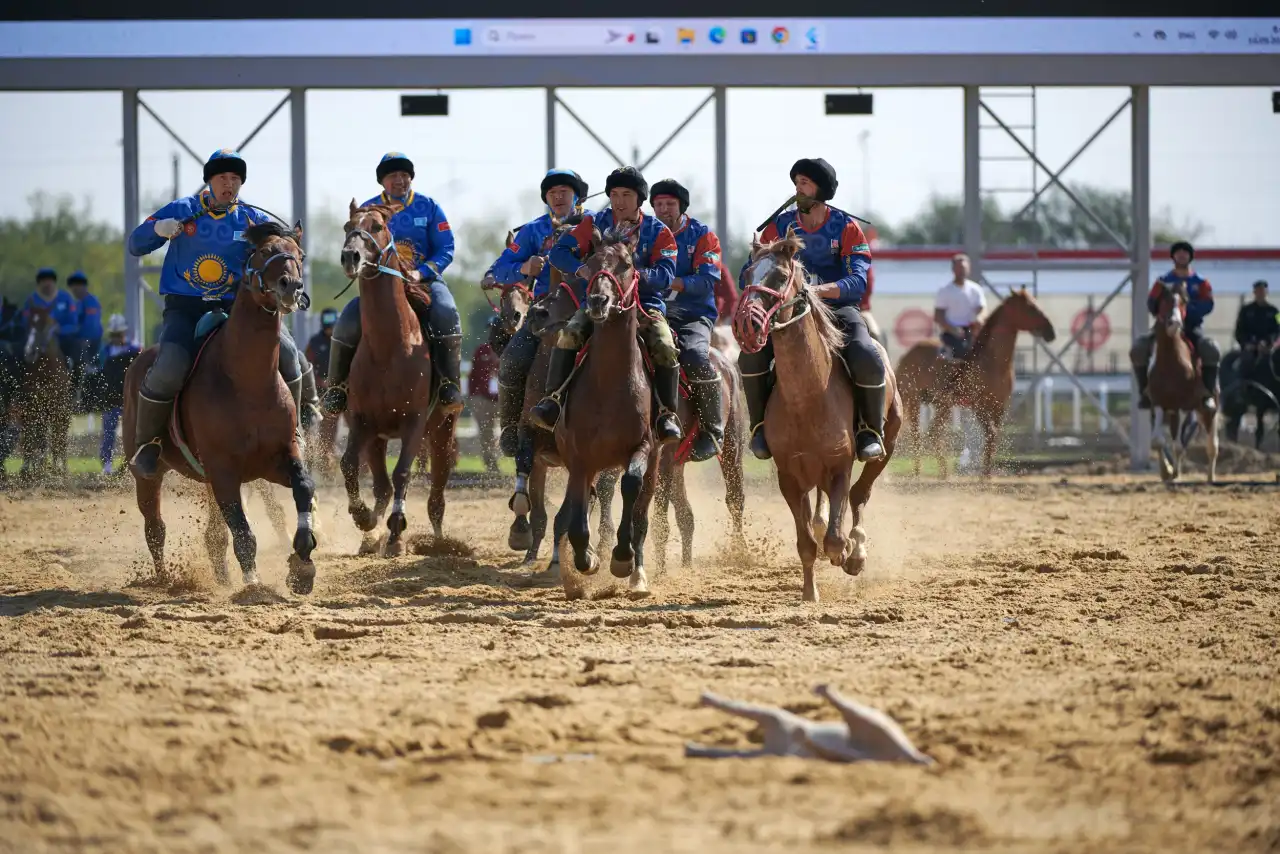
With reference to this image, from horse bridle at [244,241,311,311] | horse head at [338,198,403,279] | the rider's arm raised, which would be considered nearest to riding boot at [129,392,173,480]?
horse bridle at [244,241,311,311]

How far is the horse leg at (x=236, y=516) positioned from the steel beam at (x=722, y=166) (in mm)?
11638

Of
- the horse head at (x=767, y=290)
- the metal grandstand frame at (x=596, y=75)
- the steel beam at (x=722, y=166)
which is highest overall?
the metal grandstand frame at (x=596, y=75)

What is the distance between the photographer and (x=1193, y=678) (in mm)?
6289

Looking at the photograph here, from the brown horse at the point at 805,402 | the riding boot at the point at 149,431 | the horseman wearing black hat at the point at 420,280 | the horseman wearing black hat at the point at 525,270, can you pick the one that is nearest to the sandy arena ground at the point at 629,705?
the brown horse at the point at 805,402

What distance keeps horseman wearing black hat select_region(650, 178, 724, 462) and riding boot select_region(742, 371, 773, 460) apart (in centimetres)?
50

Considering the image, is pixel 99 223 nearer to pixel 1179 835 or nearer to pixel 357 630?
pixel 357 630

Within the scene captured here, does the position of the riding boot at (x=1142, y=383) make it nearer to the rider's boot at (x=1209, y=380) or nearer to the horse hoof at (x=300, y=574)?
the rider's boot at (x=1209, y=380)

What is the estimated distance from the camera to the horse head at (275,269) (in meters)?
8.67

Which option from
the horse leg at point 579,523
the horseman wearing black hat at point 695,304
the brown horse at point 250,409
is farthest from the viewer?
the horseman wearing black hat at point 695,304

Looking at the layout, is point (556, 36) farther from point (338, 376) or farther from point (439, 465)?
point (338, 376)

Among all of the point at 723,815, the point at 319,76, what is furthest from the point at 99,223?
the point at 723,815

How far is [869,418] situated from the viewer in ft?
30.6

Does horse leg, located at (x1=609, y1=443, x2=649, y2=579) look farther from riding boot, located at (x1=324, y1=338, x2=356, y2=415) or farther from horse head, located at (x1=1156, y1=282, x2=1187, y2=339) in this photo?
horse head, located at (x1=1156, y1=282, x2=1187, y2=339)

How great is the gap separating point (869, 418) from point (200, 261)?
418 cm
